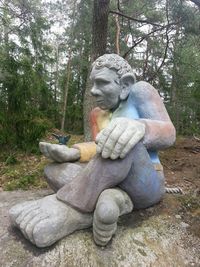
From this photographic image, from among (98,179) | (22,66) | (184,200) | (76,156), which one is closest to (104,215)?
(98,179)

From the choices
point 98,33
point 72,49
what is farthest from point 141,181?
point 72,49

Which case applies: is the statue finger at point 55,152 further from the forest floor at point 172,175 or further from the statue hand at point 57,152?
the forest floor at point 172,175

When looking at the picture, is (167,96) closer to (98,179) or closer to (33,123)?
(33,123)

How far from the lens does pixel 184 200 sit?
93.8 inches

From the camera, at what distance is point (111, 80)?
6.84 ft

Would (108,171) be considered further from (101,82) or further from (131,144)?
(101,82)

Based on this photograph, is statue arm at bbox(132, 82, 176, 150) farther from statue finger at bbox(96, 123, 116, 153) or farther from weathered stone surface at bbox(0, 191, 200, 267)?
weathered stone surface at bbox(0, 191, 200, 267)

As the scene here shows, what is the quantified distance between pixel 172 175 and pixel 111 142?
3056mm

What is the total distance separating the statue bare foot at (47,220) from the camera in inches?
65.0

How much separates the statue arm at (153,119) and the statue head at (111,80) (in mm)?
78

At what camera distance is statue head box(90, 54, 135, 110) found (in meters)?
2.09

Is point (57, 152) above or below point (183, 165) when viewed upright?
above

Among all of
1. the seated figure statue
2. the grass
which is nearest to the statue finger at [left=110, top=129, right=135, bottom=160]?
the seated figure statue

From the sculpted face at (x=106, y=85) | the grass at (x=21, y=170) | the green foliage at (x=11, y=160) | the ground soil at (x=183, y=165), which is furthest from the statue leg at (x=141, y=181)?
the green foliage at (x=11, y=160)
